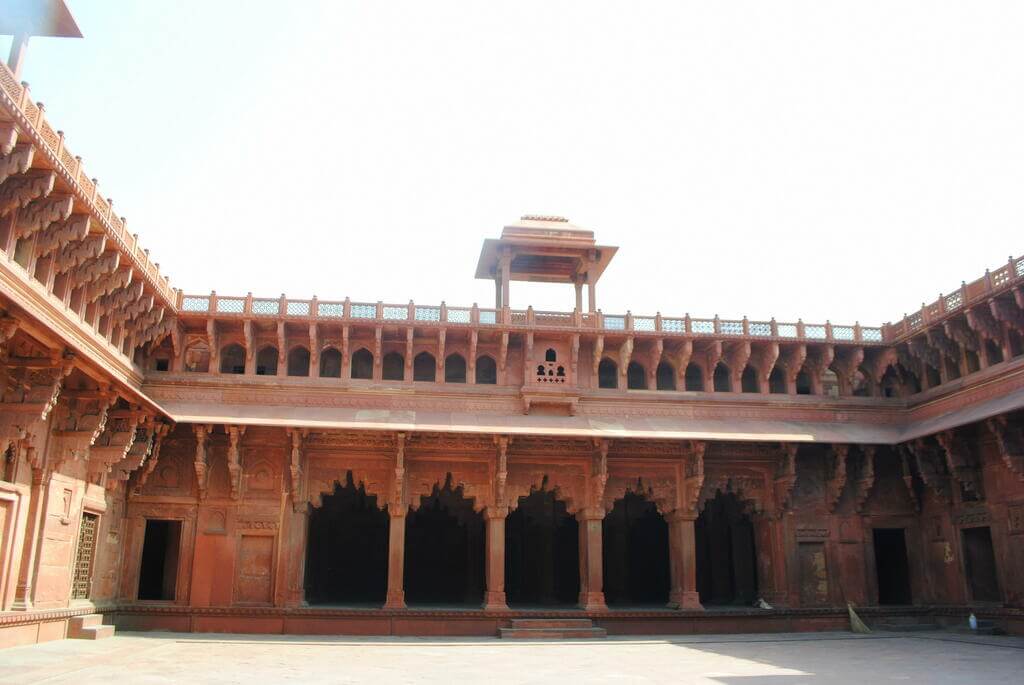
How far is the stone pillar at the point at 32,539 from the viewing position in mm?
15366

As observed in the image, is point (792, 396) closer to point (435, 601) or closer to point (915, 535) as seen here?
point (915, 535)

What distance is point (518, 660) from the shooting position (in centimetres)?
1463

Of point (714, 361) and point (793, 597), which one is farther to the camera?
point (714, 361)

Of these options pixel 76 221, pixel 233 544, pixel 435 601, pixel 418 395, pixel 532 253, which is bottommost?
pixel 435 601

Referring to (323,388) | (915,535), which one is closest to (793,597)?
(915,535)

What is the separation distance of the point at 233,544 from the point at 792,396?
15.1 m

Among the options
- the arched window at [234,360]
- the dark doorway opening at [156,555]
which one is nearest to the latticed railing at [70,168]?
the arched window at [234,360]

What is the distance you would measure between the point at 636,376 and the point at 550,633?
7710 millimetres

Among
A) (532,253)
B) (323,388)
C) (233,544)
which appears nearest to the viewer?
(233,544)

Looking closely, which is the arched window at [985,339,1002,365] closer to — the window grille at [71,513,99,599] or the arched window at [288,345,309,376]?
the arched window at [288,345,309,376]

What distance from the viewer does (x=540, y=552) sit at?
82.2 ft

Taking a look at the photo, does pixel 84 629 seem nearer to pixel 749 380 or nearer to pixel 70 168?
pixel 70 168

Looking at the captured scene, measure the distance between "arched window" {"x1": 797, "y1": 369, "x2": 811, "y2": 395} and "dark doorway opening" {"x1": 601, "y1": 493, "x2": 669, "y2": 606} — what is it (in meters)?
5.64

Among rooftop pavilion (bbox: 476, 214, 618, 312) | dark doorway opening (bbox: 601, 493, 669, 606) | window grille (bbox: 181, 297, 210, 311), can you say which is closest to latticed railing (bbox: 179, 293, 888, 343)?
window grille (bbox: 181, 297, 210, 311)
